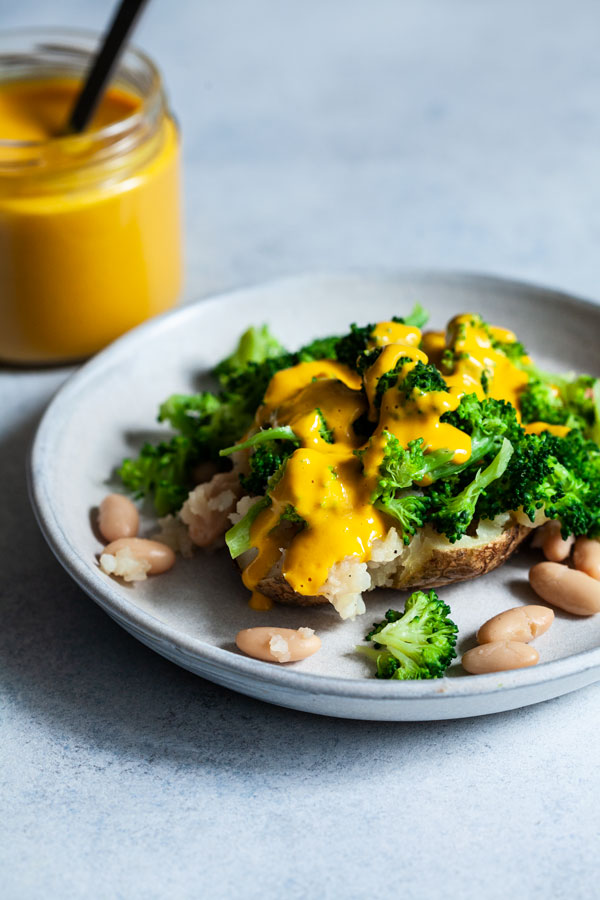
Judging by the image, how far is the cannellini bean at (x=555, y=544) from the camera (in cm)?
359

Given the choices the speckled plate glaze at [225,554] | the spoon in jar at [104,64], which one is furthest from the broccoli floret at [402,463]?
the spoon in jar at [104,64]

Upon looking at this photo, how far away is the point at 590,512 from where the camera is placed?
3566mm

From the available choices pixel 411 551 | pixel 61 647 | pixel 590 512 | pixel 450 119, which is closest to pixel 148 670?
pixel 61 647

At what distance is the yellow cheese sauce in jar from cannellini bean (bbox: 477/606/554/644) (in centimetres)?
246

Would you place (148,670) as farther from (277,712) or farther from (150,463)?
(150,463)

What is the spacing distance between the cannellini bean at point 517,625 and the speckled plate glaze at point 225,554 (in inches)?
3.2

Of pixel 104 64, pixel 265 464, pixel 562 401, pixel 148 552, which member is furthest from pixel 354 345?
pixel 104 64

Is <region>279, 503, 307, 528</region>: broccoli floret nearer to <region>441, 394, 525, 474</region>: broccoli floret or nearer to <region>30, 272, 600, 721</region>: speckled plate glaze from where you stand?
<region>30, 272, 600, 721</region>: speckled plate glaze

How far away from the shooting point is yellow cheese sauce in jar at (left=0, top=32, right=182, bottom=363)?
173 inches

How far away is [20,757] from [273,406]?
56.8 inches

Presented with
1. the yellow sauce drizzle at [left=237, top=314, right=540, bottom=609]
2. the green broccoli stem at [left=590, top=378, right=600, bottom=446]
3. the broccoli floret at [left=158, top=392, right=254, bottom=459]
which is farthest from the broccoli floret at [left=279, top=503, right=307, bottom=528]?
the green broccoli stem at [left=590, top=378, right=600, bottom=446]

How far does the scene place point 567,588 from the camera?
3.40 m

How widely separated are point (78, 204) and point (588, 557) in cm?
258

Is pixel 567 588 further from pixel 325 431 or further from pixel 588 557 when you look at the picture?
pixel 325 431
